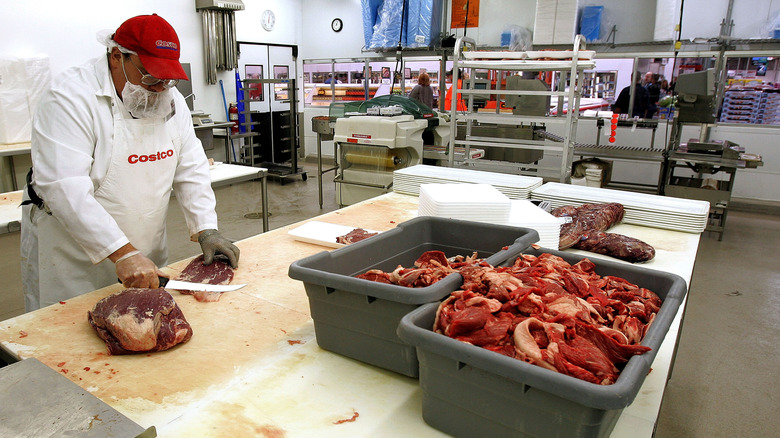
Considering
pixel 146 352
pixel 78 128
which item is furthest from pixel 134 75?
pixel 146 352

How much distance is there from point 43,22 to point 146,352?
619cm

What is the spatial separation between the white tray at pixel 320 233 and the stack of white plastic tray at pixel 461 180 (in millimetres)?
897

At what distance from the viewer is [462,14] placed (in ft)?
23.7

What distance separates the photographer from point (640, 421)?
1053 millimetres

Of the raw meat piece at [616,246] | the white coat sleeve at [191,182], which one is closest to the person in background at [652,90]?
the raw meat piece at [616,246]

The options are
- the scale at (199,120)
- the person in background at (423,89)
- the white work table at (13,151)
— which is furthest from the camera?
the person in background at (423,89)

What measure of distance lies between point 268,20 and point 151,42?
759 cm

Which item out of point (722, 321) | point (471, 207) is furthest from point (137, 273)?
point (722, 321)

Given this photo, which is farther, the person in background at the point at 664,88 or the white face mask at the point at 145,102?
the person in background at the point at 664,88

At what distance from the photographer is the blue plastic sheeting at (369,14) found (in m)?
7.23

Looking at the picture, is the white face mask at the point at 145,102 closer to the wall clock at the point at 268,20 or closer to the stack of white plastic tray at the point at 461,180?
the stack of white plastic tray at the point at 461,180

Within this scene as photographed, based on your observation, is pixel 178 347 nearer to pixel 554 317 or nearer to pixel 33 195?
pixel 554 317

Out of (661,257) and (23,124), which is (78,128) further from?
(23,124)

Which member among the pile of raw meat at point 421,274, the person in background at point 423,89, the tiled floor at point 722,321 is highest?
the person in background at point 423,89
